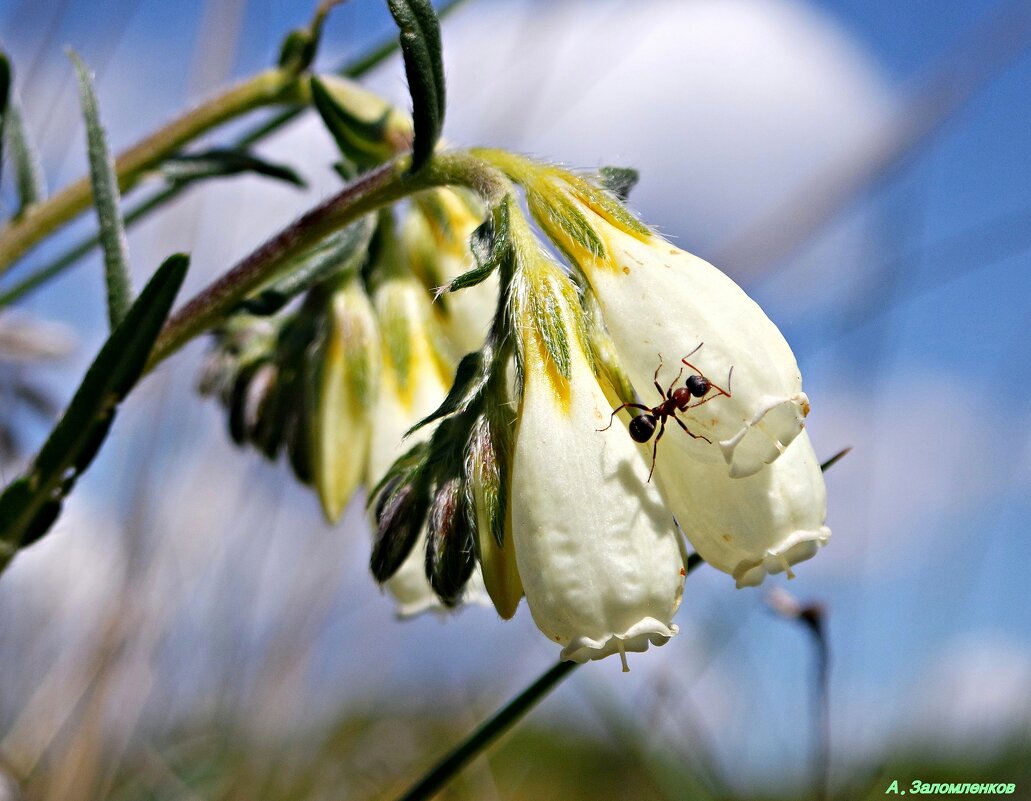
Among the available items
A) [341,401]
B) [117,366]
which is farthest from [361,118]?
[117,366]

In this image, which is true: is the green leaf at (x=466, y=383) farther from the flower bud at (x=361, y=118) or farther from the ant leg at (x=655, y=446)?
the flower bud at (x=361, y=118)

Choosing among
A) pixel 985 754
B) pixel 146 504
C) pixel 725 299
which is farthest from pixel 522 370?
pixel 146 504

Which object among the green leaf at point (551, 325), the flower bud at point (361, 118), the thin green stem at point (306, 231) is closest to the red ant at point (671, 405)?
the green leaf at point (551, 325)

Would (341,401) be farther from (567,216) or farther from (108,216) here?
(567,216)

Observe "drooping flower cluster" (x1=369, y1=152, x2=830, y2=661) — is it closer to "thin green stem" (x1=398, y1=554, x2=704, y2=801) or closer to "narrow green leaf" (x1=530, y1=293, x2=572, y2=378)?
"narrow green leaf" (x1=530, y1=293, x2=572, y2=378)

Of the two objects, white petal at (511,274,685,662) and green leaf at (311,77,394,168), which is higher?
green leaf at (311,77,394,168)

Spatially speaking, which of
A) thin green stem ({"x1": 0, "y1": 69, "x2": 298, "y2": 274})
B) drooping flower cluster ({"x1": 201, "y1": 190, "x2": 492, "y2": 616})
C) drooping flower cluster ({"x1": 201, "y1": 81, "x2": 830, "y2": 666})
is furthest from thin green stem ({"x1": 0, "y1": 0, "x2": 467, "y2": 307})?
drooping flower cluster ({"x1": 201, "y1": 81, "x2": 830, "y2": 666})
